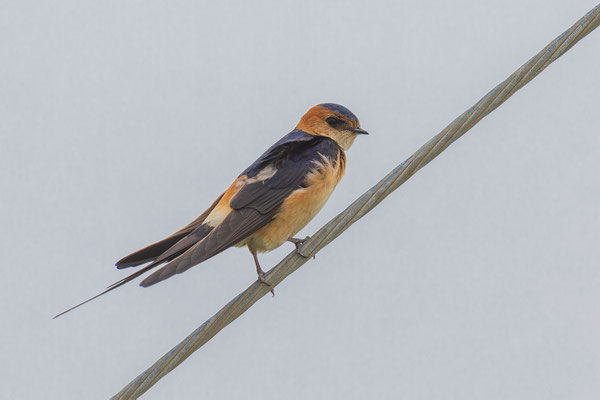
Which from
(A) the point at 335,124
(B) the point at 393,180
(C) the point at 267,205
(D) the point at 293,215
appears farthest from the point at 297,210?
(B) the point at 393,180

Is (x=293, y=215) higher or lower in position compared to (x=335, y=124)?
lower

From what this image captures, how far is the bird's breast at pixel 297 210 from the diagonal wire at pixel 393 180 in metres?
1.08

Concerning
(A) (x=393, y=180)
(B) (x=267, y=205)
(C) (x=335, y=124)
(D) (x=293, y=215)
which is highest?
(C) (x=335, y=124)

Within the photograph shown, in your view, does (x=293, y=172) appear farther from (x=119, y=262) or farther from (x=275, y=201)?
(x=119, y=262)

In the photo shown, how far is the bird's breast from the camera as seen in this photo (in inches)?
211

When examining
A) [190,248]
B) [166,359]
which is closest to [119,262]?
[190,248]

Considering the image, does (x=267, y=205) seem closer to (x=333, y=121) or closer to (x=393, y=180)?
(x=333, y=121)

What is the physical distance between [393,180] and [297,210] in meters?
1.42

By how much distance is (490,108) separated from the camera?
12.6ft

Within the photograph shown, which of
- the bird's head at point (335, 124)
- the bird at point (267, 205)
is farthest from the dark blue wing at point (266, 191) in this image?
the bird's head at point (335, 124)

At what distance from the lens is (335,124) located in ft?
20.0

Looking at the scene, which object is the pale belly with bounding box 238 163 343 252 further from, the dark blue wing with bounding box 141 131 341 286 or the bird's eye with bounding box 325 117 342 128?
the bird's eye with bounding box 325 117 342 128

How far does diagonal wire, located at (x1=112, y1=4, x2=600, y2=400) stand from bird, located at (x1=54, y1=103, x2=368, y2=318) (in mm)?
809

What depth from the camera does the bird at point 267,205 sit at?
16.7 ft
